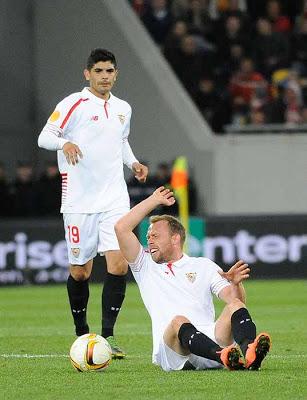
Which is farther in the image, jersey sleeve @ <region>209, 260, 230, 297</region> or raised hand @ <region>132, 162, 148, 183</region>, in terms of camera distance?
raised hand @ <region>132, 162, 148, 183</region>

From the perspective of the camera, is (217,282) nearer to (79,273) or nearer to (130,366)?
(130,366)

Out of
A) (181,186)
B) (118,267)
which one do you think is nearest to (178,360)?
(118,267)

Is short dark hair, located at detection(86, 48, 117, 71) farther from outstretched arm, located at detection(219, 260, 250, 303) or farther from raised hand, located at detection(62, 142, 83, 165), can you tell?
outstretched arm, located at detection(219, 260, 250, 303)

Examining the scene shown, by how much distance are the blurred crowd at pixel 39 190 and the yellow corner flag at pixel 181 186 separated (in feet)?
0.47

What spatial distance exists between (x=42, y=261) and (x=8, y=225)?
770 mm


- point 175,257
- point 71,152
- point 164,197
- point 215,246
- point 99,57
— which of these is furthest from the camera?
point 215,246

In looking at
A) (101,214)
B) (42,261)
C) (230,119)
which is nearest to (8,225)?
(42,261)

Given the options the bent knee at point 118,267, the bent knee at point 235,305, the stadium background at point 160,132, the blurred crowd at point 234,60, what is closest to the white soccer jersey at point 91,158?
the bent knee at point 118,267

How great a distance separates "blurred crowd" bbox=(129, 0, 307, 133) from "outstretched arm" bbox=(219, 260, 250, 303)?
519 inches

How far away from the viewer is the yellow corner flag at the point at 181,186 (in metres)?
21.1

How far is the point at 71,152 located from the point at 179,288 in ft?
5.59

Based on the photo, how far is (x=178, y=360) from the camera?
9070 mm

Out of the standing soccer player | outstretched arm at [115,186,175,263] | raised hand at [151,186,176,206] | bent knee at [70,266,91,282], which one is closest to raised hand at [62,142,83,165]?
the standing soccer player

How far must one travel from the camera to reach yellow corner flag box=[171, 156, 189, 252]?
2114cm
